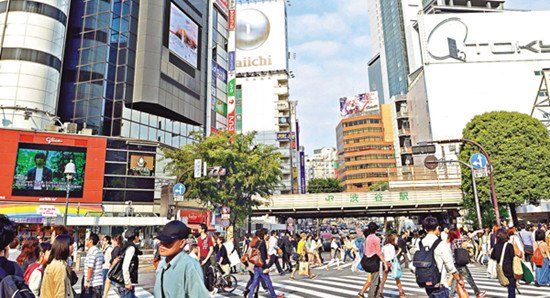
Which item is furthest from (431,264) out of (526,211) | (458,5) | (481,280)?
(458,5)

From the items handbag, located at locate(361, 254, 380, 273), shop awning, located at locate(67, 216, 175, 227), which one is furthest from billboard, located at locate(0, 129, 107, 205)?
handbag, located at locate(361, 254, 380, 273)

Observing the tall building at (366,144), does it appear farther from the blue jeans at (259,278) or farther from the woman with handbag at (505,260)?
the woman with handbag at (505,260)

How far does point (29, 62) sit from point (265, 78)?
165ft

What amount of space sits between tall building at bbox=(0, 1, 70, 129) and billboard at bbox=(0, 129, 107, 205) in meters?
2.70

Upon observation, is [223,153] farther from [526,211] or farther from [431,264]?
[526,211]

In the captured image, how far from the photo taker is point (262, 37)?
269 feet

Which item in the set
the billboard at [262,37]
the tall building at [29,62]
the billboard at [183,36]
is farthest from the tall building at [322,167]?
the tall building at [29,62]

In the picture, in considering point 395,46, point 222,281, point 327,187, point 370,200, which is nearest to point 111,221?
point 222,281

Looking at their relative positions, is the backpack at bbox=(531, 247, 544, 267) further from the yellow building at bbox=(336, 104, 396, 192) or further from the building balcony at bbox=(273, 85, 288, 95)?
the yellow building at bbox=(336, 104, 396, 192)

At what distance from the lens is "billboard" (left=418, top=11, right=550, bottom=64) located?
57.7m

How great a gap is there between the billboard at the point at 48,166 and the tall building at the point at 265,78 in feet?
144

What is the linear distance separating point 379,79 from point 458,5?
6170cm

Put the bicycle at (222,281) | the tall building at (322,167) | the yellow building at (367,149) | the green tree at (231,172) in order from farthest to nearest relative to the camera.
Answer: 1. the tall building at (322,167)
2. the yellow building at (367,149)
3. the green tree at (231,172)
4. the bicycle at (222,281)

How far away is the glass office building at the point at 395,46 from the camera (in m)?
98.0
